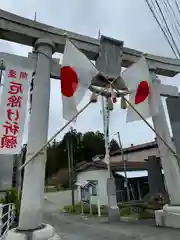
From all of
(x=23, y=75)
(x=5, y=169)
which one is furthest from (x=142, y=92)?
(x=5, y=169)

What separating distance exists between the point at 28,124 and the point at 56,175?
2892 cm

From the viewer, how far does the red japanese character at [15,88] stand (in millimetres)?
4375

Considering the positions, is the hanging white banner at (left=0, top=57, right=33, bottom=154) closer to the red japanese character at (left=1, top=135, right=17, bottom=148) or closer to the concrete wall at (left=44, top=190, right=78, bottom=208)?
the red japanese character at (left=1, top=135, right=17, bottom=148)

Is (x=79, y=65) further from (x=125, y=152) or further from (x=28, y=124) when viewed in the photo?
(x=125, y=152)

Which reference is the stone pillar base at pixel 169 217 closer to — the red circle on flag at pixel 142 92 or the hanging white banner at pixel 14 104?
the red circle on flag at pixel 142 92

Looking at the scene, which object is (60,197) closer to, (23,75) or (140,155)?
(140,155)

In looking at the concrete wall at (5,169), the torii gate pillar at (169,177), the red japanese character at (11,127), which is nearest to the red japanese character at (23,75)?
the red japanese character at (11,127)

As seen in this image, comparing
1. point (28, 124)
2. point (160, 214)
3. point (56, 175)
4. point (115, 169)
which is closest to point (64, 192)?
point (115, 169)

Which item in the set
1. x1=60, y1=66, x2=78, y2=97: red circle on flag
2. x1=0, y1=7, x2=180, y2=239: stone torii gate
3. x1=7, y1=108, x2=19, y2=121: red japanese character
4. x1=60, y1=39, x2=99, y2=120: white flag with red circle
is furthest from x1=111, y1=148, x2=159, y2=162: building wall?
x1=7, y1=108, x2=19, y2=121: red japanese character

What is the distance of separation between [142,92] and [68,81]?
178 centimetres

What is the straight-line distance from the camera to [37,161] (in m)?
4.04

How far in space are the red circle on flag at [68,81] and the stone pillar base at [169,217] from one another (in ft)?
11.6

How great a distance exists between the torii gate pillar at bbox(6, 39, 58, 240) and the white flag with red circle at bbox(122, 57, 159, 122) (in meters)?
1.82

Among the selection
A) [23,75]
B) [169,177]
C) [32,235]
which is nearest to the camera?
[32,235]
